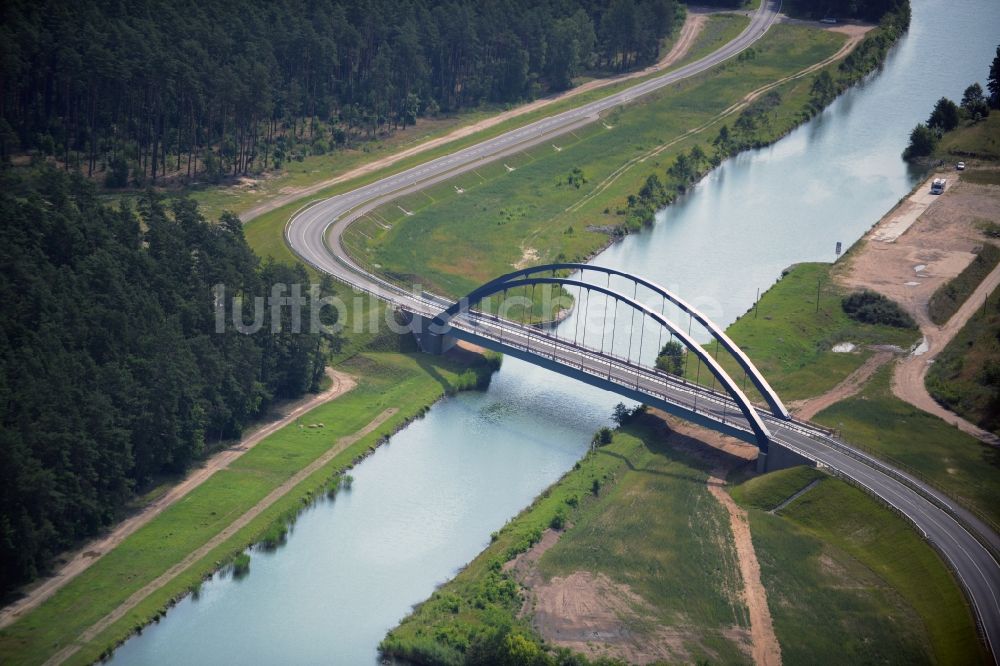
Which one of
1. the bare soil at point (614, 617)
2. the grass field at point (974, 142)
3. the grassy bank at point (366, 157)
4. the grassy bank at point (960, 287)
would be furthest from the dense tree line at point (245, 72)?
the bare soil at point (614, 617)

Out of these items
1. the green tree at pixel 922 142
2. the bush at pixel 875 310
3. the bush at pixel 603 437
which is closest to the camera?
the bush at pixel 603 437

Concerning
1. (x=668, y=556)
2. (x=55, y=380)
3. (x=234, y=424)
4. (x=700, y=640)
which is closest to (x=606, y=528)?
(x=668, y=556)

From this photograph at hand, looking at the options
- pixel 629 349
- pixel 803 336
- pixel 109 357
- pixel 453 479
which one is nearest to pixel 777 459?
pixel 453 479

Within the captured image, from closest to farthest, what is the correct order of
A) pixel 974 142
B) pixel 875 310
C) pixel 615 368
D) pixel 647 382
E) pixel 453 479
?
pixel 453 479
pixel 647 382
pixel 615 368
pixel 875 310
pixel 974 142

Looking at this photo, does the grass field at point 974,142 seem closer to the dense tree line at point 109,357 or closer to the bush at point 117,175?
the dense tree line at point 109,357

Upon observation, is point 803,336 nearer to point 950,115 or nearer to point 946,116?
point 946,116

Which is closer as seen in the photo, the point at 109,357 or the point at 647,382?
the point at 109,357

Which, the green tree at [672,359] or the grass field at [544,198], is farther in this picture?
the grass field at [544,198]
